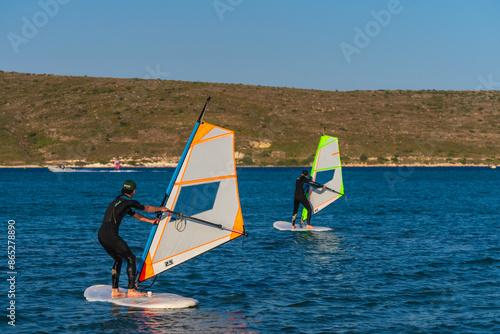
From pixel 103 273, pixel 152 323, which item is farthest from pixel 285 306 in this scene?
pixel 103 273

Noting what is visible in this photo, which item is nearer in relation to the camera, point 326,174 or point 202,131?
point 202,131

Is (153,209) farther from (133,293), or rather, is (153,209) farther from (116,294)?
(116,294)

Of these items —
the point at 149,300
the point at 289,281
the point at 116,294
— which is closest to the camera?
the point at 149,300

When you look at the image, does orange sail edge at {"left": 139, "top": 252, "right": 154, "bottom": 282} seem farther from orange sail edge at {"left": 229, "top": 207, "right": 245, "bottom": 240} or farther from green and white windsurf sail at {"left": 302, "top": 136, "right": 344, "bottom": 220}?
green and white windsurf sail at {"left": 302, "top": 136, "right": 344, "bottom": 220}

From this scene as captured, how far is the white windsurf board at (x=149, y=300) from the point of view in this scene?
13.6 m

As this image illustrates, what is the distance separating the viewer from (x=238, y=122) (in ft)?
420

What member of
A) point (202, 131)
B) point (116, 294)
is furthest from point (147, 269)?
point (202, 131)

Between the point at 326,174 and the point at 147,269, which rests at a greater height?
the point at 326,174

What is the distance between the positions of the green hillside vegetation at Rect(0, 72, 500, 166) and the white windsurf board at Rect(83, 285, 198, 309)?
98423 millimetres

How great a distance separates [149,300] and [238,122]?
115005 millimetres

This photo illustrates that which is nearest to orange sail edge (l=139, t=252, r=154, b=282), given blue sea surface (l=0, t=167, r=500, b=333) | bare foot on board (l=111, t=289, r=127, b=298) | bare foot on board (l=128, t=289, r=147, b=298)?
bare foot on board (l=128, t=289, r=147, b=298)

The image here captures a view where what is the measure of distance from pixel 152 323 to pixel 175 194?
9.53ft

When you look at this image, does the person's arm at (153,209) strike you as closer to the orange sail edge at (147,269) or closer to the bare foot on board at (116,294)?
the orange sail edge at (147,269)

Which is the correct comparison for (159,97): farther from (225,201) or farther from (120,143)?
(225,201)
